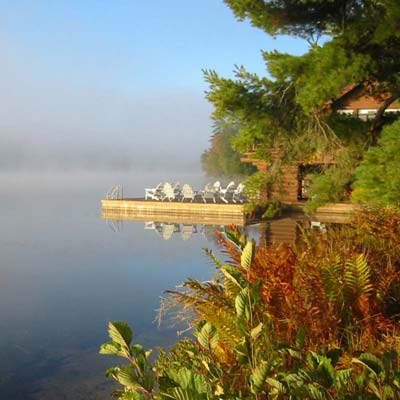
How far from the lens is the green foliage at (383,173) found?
6.95m

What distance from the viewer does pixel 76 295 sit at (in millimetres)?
11125

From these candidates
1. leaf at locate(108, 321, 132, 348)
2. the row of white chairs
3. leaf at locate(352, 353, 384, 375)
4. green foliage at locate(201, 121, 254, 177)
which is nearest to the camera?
leaf at locate(352, 353, 384, 375)

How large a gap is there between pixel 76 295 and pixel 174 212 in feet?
44.8

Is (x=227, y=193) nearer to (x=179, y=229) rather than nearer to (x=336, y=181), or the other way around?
(x=179, y=229)

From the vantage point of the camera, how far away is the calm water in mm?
6750

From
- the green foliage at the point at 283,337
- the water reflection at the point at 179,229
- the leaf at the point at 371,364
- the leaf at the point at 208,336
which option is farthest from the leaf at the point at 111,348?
the water reflection at the point at 179,229

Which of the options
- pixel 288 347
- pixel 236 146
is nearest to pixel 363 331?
pixel 288 347

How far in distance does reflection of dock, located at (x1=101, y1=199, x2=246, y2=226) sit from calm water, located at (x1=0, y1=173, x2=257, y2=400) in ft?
5.41

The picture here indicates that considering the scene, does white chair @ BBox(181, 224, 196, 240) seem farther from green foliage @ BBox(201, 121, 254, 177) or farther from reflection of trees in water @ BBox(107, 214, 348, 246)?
green foliage @ BBox(201, 121, 254, 177)

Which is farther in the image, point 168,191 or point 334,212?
point 168,191

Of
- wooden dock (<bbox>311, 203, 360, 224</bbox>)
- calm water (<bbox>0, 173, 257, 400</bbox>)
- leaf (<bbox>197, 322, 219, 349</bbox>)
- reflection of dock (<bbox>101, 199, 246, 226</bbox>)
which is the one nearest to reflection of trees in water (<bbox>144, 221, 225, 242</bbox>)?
calm water (<bbox>0, 173, 257, 400</bbox>)

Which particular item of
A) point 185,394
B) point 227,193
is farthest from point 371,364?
point 227,193

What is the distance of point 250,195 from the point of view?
9.41 metres

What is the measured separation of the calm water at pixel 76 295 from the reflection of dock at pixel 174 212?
1.65m
